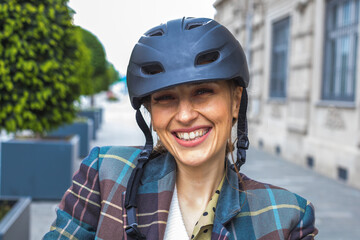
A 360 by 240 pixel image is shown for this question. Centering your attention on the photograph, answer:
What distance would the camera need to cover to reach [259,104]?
521 inches

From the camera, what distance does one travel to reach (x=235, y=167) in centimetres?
157

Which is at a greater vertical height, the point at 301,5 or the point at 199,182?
the point at 301,5

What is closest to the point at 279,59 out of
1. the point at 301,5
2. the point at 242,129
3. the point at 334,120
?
the point at 301,5

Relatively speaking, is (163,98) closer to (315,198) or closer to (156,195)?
(156,195)

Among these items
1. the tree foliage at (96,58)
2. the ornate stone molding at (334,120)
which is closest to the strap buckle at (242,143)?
the ornate stone molding at (334,120)

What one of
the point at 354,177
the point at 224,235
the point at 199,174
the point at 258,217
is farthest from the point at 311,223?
the point at 354,177

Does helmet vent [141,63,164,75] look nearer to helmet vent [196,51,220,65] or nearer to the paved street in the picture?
helmet vent [196,51,220,65]

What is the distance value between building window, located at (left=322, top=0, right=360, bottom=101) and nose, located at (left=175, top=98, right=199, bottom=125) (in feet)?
24.2

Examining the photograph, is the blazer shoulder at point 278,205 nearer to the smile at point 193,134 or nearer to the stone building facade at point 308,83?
the smile at point 193,134

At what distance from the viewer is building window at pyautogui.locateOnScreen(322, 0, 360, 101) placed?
827 centimetres

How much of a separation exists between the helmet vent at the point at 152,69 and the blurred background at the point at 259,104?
51 centimetres

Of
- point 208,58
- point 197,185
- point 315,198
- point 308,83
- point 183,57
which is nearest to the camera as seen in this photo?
point 183,57

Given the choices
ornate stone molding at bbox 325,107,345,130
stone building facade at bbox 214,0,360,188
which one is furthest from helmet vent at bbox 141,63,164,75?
ornate stone molding at bbox 325,107,345,130

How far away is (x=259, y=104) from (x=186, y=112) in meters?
12.0
